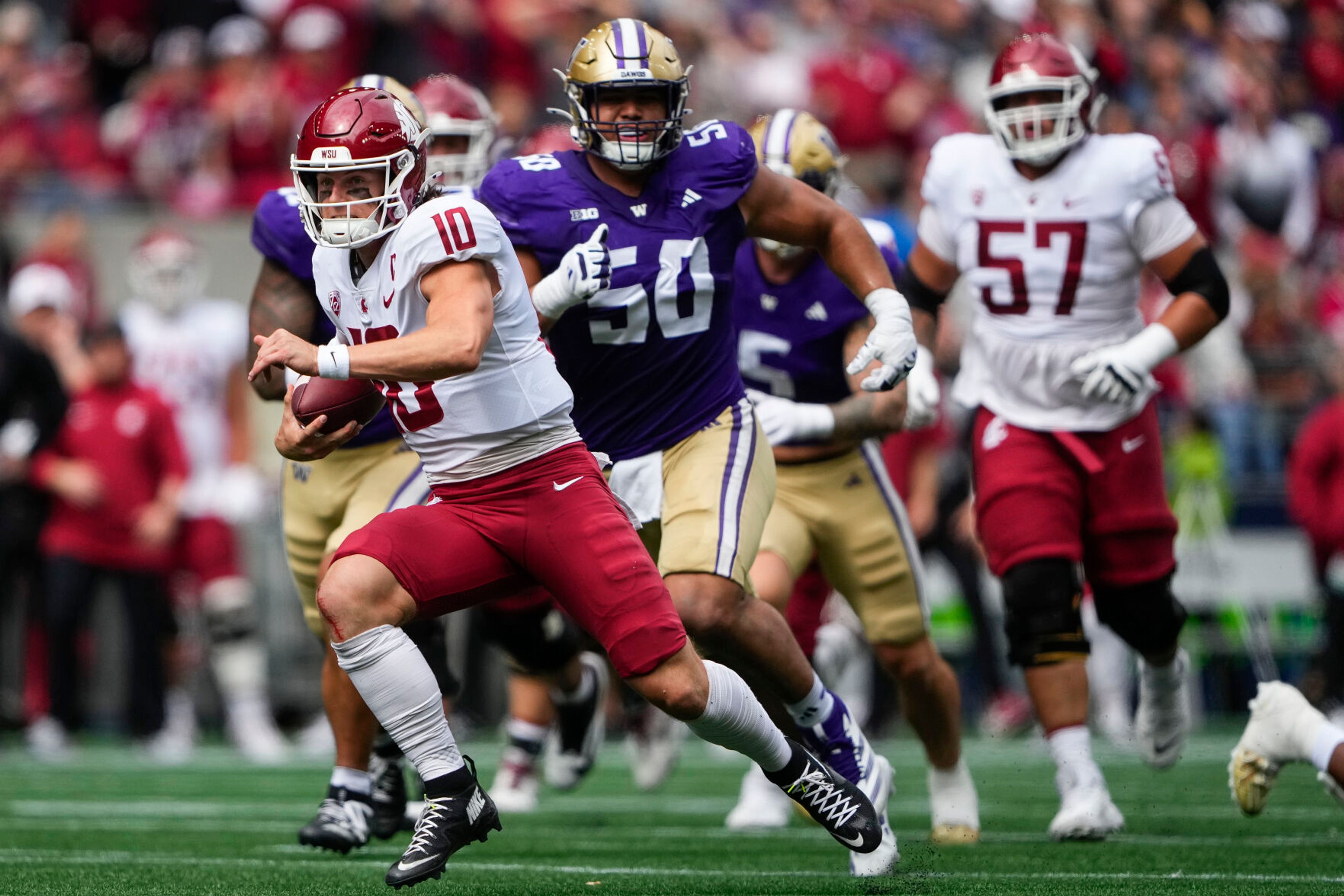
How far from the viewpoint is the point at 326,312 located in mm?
4480

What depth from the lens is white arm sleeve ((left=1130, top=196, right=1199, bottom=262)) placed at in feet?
18.9

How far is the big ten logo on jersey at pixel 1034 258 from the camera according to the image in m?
5.80

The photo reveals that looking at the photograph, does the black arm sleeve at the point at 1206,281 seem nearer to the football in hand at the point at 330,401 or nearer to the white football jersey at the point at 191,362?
the football in hand at the point at 330,401

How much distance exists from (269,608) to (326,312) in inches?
263

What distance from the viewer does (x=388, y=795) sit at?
5621 mm

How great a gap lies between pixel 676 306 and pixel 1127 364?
1.48 metres

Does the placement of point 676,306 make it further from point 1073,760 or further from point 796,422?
point 1073,760

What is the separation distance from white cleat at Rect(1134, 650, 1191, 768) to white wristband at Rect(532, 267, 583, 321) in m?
2.51

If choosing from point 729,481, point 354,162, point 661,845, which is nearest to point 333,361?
point 354,162

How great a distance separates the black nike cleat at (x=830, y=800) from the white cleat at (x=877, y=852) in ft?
0.17

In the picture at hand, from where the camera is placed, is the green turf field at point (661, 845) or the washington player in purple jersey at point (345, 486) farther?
the washington player in purple jersey at point (345, 486)

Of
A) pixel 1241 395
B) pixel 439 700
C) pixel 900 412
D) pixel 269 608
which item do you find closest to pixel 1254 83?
pixel 1241 395

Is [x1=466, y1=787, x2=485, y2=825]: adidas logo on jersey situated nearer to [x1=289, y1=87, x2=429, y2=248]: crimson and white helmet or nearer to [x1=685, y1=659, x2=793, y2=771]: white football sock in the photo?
[x1=685, y1=659, x2=793, y2=771]: white football sock

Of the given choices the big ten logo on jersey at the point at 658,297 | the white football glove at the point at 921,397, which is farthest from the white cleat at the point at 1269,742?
the big ten logo on jersey at the point at 658,297
